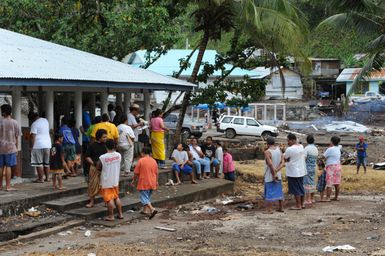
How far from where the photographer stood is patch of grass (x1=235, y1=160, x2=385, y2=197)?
61.0 ft

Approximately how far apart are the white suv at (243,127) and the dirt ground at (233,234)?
24.1 m

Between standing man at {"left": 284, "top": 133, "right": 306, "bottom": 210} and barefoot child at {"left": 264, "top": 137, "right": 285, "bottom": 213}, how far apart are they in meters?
0.21

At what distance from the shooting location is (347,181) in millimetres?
20406

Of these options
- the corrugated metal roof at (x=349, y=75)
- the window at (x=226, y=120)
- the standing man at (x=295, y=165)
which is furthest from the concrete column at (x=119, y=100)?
the corrugated metal roof at (x=349, y=75)

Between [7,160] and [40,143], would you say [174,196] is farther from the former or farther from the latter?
[7,160]

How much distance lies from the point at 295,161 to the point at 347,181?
808 cm

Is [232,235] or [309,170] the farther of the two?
[309,170]

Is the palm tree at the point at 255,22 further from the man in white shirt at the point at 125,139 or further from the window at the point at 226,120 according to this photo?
the window at the point at 226,120

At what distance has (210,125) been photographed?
46.0 meters

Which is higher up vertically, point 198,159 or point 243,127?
point 243,127

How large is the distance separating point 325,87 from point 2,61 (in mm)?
52315

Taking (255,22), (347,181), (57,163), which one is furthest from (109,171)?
(347,181)

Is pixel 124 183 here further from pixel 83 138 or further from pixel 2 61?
pixel 2 61

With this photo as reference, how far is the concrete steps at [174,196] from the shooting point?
11.7 meters
